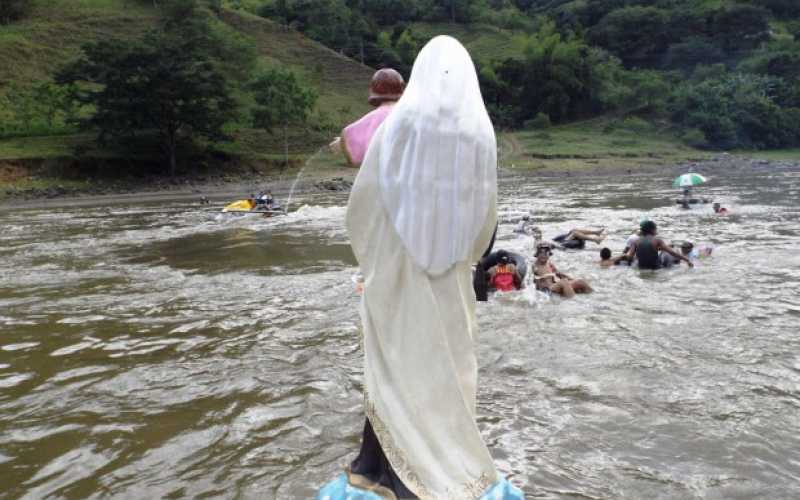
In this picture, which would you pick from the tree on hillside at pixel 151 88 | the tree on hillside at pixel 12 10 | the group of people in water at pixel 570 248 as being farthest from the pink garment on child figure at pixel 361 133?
the tree on hillside at pixel 12 10

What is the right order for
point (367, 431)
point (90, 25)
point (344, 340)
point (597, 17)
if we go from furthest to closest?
point (597, 17) < point (90, 25) < point (344, 340) < point (367, 431)

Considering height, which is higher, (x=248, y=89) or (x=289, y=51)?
(x=289, y=51)

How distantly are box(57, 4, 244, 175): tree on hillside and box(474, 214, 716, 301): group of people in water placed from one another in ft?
94.7

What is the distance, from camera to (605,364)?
254 inches

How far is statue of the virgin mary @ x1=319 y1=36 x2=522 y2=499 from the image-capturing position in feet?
8.96

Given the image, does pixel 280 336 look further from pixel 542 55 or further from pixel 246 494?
pixel 542 55

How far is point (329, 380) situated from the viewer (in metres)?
6.01

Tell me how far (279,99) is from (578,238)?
100 feet

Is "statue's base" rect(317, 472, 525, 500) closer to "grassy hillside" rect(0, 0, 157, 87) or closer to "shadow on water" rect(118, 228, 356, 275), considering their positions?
"shadow on water" rect(118, 228, 356, 275)

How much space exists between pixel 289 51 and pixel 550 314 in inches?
2436

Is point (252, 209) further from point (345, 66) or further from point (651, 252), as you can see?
point (345, 66)

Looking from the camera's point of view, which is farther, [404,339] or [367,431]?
[367,431]

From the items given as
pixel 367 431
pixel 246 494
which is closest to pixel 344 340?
pixel 246 494

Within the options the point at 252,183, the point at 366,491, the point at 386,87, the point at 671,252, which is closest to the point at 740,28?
the point at 252,183
